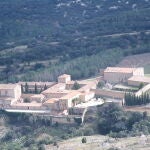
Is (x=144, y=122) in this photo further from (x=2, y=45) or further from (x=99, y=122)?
(x=2, y=45)

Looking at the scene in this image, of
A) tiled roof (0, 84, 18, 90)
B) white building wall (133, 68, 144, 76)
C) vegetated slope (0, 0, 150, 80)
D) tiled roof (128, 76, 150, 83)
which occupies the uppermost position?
vegetated slope (0, 0, 150, 80)

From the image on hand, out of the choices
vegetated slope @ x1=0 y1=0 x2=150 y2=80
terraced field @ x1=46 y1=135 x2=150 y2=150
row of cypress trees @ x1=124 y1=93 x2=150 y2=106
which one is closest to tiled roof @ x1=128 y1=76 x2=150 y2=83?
row of cypress trees @ x1=124 y1=93 x2=150 y2=106

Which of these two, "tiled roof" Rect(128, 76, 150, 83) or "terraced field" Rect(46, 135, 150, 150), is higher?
"tiled roof" Rect(128, 76, 150, 83)

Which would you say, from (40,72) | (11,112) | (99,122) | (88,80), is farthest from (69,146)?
(40,72)

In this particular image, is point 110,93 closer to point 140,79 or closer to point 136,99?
point 140,79

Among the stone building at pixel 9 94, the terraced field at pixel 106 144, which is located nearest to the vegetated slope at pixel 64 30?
the stone building at pixel 9 94

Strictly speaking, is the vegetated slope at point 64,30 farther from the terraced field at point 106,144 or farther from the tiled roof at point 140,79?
the terraced field at point 106,144

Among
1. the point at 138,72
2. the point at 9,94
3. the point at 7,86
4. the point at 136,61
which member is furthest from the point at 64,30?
the point at 9,94

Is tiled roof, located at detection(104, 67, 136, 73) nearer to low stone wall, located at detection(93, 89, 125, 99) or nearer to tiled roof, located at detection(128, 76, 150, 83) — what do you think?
tiled roof, located at detection(128, 76, 150, 83)

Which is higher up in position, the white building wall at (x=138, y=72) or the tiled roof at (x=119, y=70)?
the tiled roof at (x=119, y=70)
